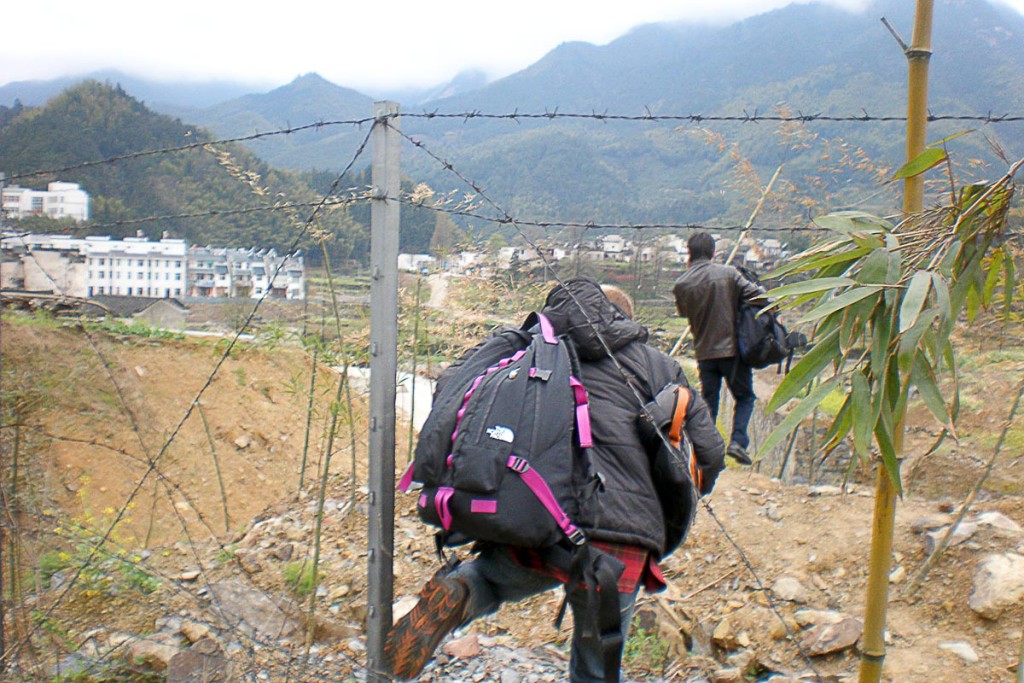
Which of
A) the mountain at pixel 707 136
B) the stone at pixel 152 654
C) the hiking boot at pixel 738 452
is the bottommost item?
the stone at pixel 152 654

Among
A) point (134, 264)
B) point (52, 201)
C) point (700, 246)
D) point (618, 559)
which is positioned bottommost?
point (618, 559)

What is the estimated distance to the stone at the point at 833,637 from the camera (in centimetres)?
373

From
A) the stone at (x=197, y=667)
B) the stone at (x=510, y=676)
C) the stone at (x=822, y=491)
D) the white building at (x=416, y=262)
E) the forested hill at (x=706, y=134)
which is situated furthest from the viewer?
the stone at (x=822, y=491)

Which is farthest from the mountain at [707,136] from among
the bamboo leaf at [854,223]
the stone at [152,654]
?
the stone at [152,654]

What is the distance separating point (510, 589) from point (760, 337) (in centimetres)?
246

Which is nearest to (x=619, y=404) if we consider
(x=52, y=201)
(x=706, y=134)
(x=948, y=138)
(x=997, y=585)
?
(x=948, y=138)

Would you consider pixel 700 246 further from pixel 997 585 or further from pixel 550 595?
pixel 997 585

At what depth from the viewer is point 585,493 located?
7.70ft

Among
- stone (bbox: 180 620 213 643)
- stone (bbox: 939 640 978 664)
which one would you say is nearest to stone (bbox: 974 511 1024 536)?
stone (bbox: 939 640 978 664)

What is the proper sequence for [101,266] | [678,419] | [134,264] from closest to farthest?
[678,419] < [101,266] < [134,264]

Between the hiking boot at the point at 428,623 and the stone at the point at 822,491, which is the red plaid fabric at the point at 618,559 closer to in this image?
the hiking boot at the point at 428,623

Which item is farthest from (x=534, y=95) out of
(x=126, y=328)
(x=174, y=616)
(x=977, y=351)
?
(x=174, y=616)

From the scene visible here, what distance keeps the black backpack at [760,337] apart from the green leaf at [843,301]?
103 inches

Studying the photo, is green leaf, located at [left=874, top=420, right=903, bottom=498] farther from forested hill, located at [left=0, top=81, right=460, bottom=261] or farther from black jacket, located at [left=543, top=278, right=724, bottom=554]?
forested hill, located at [left=0, top=81, right=460, bottom=261]
